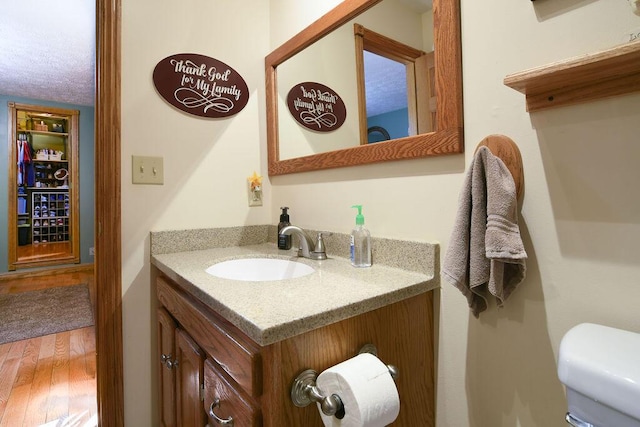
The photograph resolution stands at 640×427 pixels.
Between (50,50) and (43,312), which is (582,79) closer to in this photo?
(50,50)

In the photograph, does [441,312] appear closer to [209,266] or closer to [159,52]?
[209,266]

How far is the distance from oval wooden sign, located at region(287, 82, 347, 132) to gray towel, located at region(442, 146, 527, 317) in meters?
0.64

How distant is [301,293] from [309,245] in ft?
1.56

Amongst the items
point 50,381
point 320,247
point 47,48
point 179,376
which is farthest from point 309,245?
point 47,48

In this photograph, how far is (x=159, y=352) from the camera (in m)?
1.26

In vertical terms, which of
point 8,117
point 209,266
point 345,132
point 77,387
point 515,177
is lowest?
point 77,387

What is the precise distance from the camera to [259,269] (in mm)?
1259

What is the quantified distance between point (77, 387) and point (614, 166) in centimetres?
251

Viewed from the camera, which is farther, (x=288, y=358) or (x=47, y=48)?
(x=47, y=48)

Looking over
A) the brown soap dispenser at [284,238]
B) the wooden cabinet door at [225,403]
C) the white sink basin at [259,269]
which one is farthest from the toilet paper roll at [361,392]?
the brown soap dispenser at [284,238]

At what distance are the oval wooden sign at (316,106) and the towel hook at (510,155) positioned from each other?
592 millimetres

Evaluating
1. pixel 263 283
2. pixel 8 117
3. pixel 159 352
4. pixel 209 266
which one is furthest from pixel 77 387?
pixel 8 117

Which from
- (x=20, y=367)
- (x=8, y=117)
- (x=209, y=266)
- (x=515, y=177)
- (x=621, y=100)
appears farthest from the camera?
(x=8, y=117)

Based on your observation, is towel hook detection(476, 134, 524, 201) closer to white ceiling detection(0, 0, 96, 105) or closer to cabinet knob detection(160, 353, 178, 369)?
cabinet knob detection(160, 353, 178, 369)
